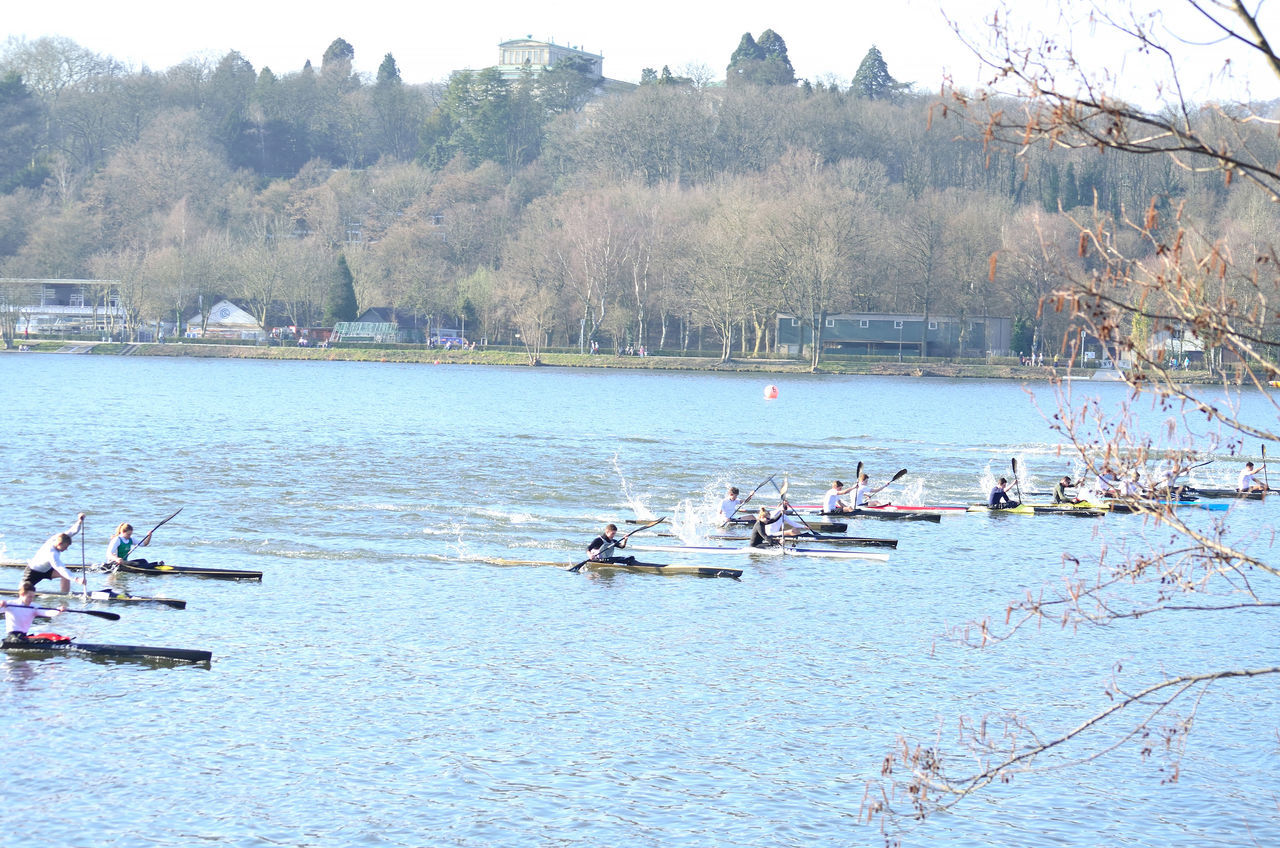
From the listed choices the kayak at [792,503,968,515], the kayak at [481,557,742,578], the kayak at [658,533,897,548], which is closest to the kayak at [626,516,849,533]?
the kayak at [658,533,897,548]

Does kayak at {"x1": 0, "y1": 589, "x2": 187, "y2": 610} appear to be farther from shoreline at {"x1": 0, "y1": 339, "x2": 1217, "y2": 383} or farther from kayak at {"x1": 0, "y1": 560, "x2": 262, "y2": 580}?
shoreline at {"x1": 0, "y1": 339, "x2": 1217, "y2": 383}

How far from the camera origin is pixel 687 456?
48875 mm

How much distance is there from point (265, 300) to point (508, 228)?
2311cm

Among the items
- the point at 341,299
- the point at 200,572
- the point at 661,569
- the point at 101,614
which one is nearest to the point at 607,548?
the point at 661,569

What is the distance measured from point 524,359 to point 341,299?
19747mm

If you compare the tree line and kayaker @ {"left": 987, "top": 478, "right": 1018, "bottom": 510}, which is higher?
the tree line

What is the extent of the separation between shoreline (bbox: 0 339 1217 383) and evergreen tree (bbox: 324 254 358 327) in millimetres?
3783

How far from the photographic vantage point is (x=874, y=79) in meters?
165

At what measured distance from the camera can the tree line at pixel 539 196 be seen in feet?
341

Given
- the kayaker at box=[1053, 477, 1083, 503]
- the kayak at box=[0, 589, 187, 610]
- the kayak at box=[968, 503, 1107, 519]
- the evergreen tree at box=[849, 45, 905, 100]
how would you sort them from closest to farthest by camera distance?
the kayak at box=[0, 589, 187, 610]
the kayak at box=[968, 503, 1107, 519]
the kayaker at box=[1053, 477, 1083, 503]
the evergreen tree at box=[849, 45, 905, 100]

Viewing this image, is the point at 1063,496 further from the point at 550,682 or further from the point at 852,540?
the point at 550,682

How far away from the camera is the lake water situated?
1436 cm

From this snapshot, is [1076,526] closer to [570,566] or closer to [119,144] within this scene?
[570,566]

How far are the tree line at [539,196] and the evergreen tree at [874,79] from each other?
51 centimetres
